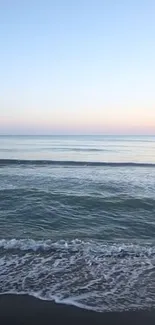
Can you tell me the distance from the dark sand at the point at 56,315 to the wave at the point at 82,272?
0.65 ft

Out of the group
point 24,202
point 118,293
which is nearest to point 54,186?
point 24,202

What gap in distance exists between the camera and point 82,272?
6.68 metres

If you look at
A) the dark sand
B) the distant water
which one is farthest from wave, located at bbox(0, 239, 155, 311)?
the dark sand

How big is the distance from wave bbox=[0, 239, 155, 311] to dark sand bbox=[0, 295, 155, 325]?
0.65 ft

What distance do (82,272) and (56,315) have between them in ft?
5.32

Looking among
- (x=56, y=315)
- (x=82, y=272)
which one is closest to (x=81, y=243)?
(x=82, y=272)

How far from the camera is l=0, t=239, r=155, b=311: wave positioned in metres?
5.64

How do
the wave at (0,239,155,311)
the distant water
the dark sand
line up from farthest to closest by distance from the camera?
the distant water < the wave at (0,239,155,311) < the dark sand

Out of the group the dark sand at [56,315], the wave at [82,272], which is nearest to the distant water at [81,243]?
the wave at [82,272]

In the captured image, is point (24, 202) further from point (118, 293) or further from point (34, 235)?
point (118, 293)

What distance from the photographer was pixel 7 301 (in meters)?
5.45

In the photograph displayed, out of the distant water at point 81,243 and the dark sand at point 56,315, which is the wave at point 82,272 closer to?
the distant water at point 81,243

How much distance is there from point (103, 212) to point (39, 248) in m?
4.47

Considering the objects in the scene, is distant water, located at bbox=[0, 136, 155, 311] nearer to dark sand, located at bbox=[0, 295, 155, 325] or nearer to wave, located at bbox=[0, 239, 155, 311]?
wave, located at bbox=[0, 239, 155, 311]
